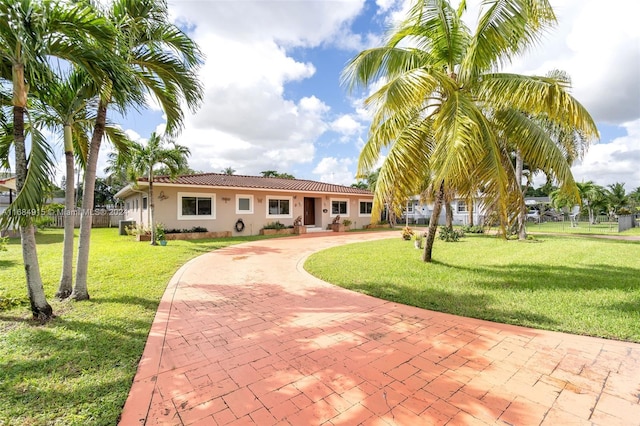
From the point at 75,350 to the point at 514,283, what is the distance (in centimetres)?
816

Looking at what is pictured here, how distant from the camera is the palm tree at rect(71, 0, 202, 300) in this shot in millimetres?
5070

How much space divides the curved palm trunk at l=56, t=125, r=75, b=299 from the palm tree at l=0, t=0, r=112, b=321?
1133mm

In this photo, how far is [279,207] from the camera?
19.9 m

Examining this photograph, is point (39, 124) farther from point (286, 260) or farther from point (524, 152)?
point (524, 152)

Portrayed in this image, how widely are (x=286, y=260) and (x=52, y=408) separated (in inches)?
296

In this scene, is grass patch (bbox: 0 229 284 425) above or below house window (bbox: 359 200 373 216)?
Answer: below

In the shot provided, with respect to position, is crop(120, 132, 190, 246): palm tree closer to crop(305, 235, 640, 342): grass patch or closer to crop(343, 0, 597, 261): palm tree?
crop(305, 235, 640, 342): grass patch

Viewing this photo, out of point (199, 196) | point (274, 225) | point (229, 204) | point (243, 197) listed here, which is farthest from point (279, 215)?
point (199, 196)

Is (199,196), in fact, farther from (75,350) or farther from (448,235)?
(75,350)

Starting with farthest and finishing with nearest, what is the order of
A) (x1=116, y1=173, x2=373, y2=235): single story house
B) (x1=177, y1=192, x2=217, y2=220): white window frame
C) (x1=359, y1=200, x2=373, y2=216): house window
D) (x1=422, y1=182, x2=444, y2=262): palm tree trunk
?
1. (x1=359, y1=200, x2=373, y2=216): house window
2. (x1=177, y1=192, x2=217, y2=220): white window frame
3. (x1=116, y1=173, x2=373, y2=235): single story house
4. (x1=422, y1=182, x2=444, y2=262): palm tree trunk

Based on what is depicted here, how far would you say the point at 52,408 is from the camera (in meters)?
2.65

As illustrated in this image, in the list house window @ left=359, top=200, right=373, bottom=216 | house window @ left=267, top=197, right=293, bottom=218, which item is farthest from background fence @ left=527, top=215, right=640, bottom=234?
house window @ left=267, top=197, right=293, bottom=218

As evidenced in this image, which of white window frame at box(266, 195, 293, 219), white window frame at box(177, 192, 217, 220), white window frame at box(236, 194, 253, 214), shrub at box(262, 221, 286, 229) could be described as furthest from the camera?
white window frame at box(266, 195, 293, 219)

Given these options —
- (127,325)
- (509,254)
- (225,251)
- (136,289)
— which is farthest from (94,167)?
(509,254)
